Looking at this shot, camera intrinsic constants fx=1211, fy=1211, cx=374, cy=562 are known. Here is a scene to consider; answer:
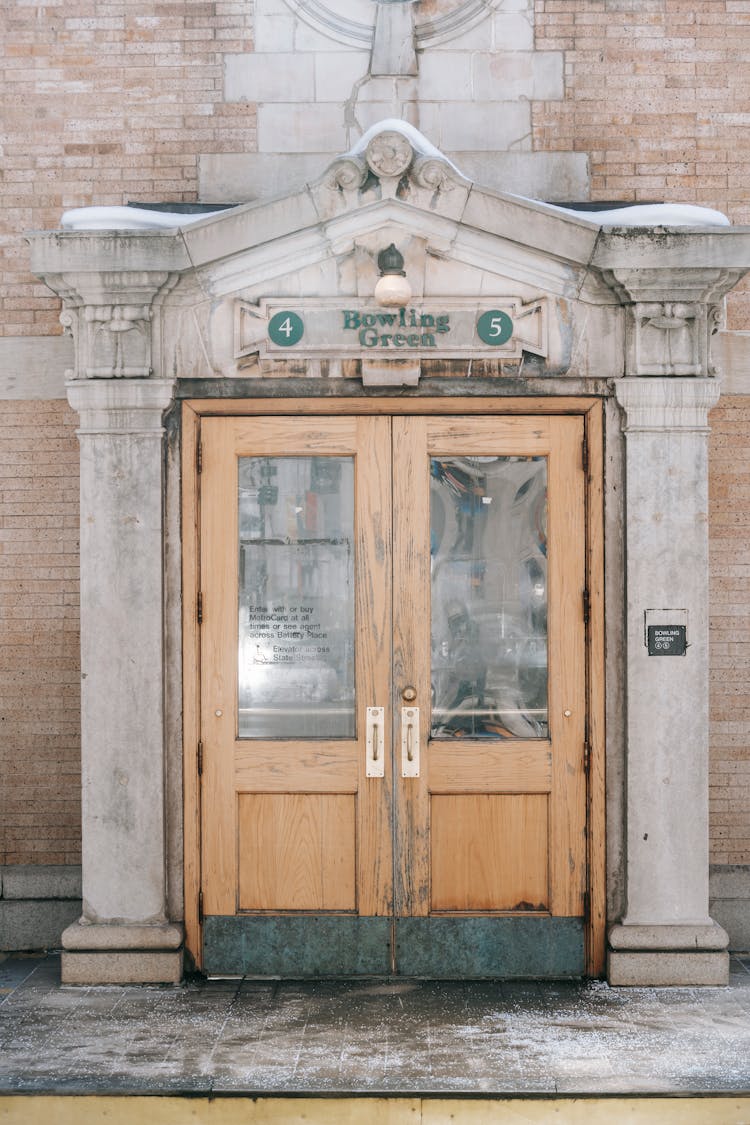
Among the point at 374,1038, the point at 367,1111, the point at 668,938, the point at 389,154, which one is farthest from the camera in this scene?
the point at 668,938

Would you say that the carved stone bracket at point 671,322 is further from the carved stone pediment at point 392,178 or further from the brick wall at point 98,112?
the brick wall at point 98,112

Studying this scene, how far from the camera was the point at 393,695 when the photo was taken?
6328 mm

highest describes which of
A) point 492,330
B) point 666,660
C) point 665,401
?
point 492,330

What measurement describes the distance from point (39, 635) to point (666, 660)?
3.58 m

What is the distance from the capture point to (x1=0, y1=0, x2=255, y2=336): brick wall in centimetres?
714

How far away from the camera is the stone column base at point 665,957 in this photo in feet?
20.1

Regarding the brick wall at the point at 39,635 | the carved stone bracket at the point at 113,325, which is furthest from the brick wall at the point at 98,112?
the carved stone bracket at the point at 113,325

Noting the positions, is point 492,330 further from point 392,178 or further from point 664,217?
point 664,217

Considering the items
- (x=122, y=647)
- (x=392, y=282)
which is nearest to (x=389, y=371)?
(x=392, y=282)

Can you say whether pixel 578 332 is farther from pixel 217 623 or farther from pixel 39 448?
pixel 39 448

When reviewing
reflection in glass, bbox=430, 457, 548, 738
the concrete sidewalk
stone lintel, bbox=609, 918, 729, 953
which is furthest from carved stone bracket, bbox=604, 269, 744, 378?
the concrete sidewalk

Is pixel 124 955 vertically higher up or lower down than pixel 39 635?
lower down

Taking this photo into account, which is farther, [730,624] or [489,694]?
[730,624]

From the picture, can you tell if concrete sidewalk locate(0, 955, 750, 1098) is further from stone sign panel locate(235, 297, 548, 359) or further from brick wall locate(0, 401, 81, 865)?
stone sign panel locate(235, 297, 548, 359)
